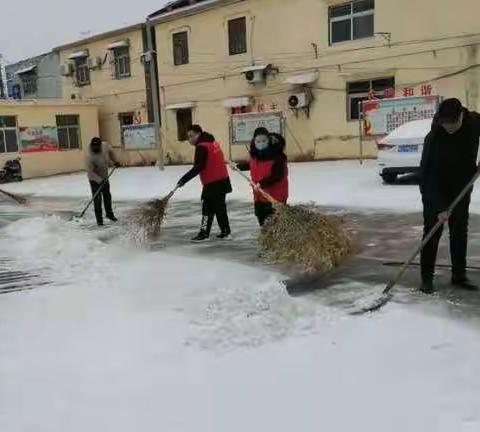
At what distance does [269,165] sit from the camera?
6.80 metres

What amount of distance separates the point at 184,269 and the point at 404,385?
313 centimetres

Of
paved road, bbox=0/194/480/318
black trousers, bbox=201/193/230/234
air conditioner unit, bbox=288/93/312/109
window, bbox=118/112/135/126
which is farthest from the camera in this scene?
window, bbox=118/112/135/126

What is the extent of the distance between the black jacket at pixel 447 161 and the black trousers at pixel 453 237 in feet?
0.25

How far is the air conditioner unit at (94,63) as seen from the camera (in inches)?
1030

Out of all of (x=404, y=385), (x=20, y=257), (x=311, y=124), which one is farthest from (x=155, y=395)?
(x=311, y=124)

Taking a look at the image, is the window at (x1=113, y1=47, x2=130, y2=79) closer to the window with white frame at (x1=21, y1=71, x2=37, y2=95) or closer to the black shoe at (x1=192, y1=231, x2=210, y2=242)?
the window with white frame at (x1=21, y1=71, x2=37, y2=95)

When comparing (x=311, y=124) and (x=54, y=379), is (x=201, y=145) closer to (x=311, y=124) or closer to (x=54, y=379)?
(x=54, y=379)

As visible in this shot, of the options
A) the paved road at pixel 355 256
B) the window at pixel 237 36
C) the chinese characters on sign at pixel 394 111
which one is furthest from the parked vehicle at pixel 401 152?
the window at pixel 237 36

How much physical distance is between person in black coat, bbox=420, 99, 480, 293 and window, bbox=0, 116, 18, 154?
20.9 m

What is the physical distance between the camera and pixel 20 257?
22.8ft

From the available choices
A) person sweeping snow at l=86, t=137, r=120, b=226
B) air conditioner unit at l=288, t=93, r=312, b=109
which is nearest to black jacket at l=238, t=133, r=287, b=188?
person sweeping snow at l=86, t=137, r=120, b=226

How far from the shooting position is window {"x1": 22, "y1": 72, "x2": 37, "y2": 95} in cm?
3206

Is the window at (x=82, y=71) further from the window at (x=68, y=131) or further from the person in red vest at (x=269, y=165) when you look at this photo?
the person in red vest at (x=269, y=165)

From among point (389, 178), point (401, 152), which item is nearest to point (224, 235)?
point (401, 152)
